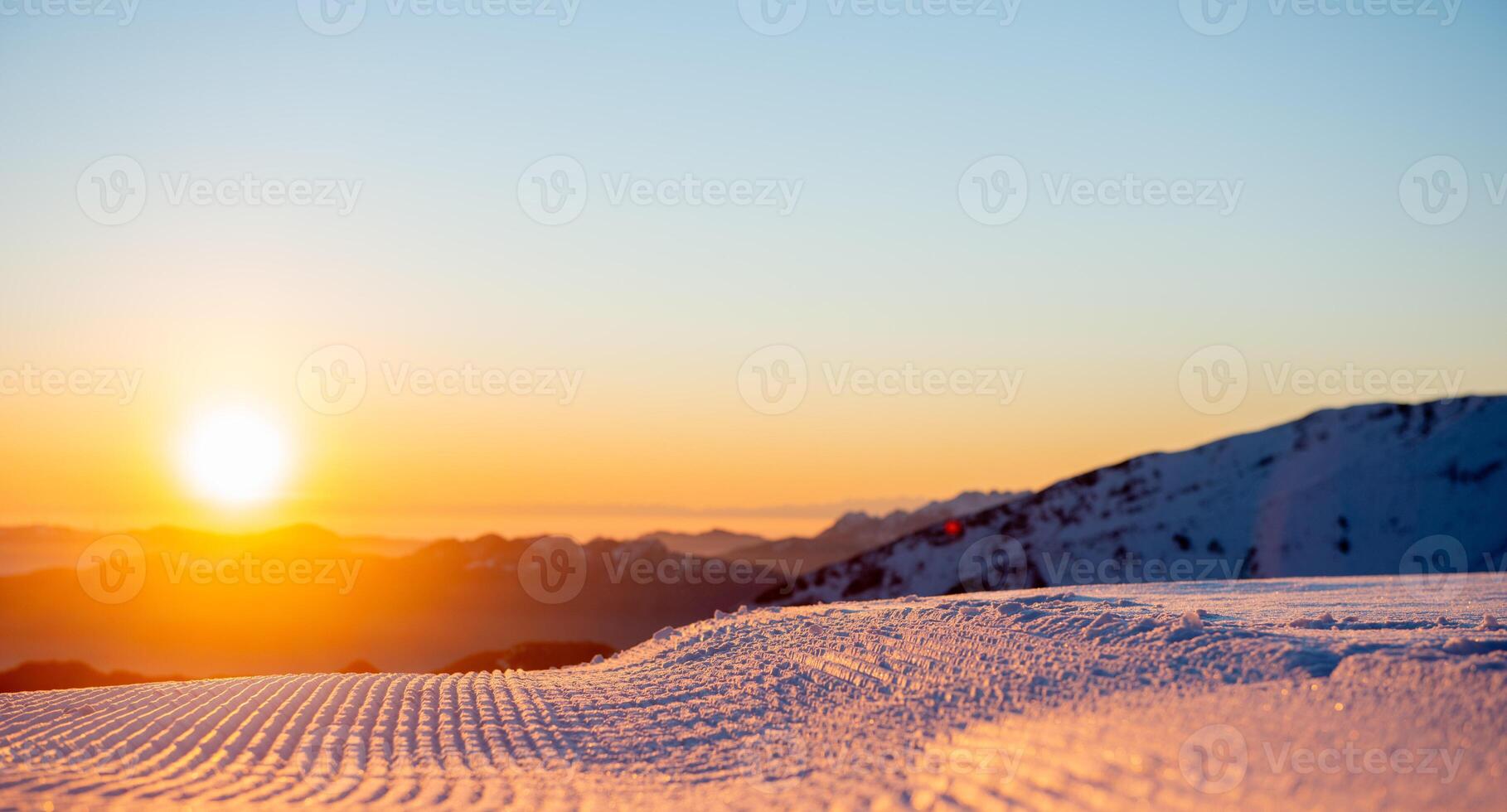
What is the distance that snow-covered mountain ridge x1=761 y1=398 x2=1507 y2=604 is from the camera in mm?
27453

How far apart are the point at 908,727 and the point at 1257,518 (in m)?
26.6

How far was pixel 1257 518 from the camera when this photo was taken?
2953 cm

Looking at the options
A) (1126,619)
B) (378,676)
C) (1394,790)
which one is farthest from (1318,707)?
(378,676)

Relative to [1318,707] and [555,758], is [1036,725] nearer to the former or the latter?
[1318,707]

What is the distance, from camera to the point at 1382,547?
27.5 metres

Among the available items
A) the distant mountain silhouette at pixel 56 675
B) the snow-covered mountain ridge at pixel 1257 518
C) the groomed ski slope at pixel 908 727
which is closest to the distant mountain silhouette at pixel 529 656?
the snow-covered mountain ridge at pixel 1257 518

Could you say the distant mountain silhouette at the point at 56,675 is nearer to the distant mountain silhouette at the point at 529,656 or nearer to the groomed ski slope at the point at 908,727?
the distant mountain silhouette at the point at 529,656

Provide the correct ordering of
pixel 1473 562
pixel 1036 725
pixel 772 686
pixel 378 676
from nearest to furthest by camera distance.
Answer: pixel 1036 725 → pixel 772 686 → pixel 378 676 → pixel 1473 562

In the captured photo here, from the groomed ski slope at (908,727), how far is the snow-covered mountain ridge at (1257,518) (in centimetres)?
1937

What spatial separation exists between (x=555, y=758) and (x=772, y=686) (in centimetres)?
226

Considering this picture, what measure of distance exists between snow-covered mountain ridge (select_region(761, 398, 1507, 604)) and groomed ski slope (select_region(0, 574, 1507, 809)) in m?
19.4

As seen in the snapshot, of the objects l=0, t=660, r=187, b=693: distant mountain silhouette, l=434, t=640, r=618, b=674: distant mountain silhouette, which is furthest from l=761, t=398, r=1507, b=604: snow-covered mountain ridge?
l=0, t=660, r=187, b=693: distant mountain silhouette

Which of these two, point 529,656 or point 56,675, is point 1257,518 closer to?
point 529,656

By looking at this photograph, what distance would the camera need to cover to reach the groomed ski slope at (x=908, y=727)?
189 inches
